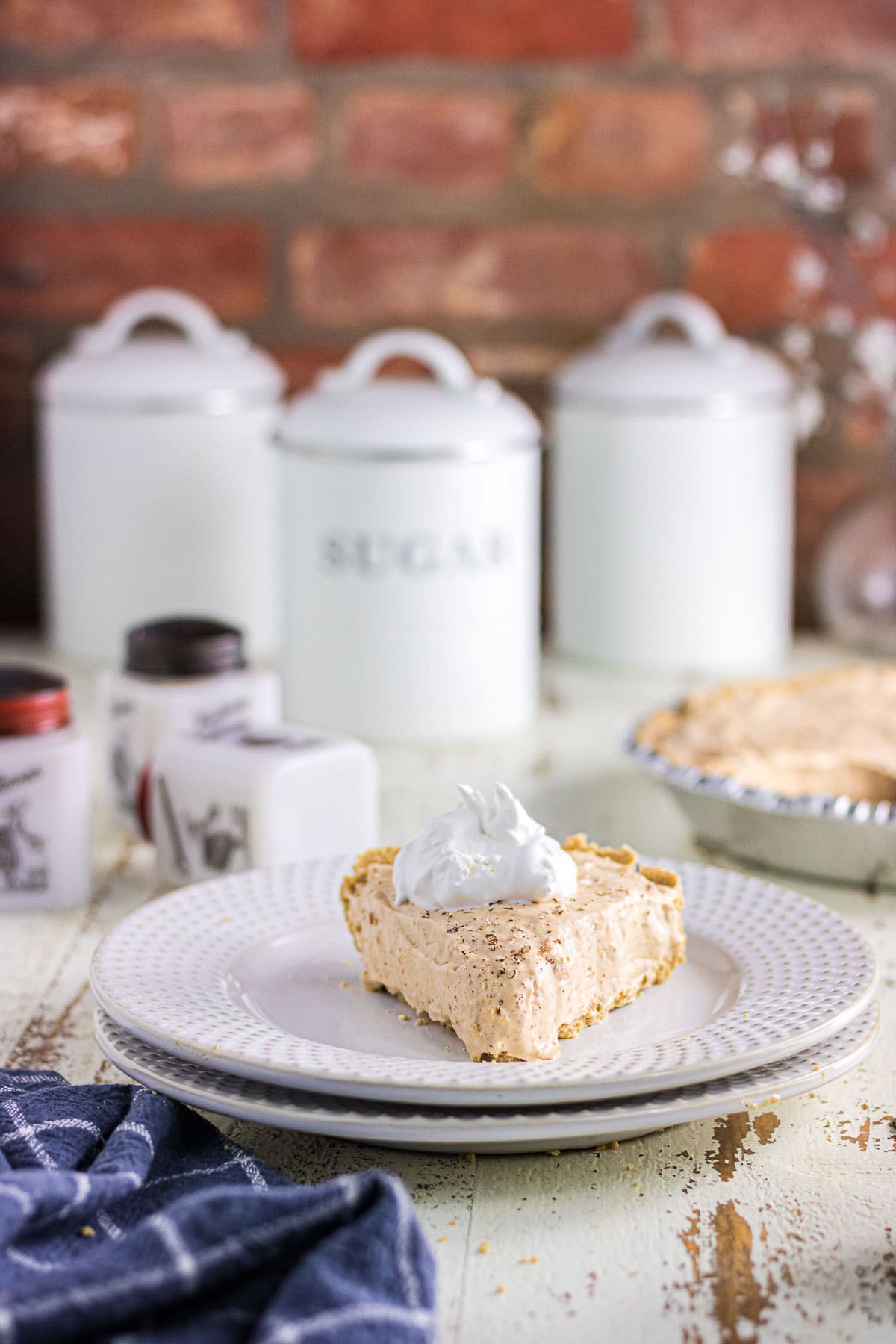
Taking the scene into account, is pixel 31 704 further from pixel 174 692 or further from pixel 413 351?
pixel 413 351

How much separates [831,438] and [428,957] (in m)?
1.08

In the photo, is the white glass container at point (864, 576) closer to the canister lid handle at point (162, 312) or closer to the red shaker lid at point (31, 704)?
the canister lid handle at point (162, 312)

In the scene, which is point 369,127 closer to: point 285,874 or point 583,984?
point 285,874

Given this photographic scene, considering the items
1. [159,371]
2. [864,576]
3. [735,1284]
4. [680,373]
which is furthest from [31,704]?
[864,576]

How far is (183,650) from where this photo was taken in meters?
1.05

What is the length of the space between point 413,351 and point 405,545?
0.50 feet

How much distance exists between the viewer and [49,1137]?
62 cm

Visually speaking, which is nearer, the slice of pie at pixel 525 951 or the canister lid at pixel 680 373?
the slice of pie at pixel 525 951

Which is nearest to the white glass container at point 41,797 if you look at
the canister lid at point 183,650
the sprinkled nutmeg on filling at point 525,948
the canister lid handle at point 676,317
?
the canister lid at point 183,650

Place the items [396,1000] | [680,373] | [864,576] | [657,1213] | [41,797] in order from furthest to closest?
1. [864,576]
2. [680,373]
3. [41,797]
4. [396,1000]
5. [657,1213]

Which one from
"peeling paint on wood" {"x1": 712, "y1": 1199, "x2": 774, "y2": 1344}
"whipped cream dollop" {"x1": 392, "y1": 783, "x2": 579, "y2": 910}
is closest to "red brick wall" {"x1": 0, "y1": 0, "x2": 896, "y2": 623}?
"whipped cream dollop" {"x1": 392, "y1": 783, "x2": 579, "y2": 910}

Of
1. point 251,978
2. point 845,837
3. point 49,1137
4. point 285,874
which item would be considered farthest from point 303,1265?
point 845,837

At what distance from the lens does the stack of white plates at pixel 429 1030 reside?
1.99ft

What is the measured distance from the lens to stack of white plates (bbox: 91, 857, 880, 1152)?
61 centimetres
